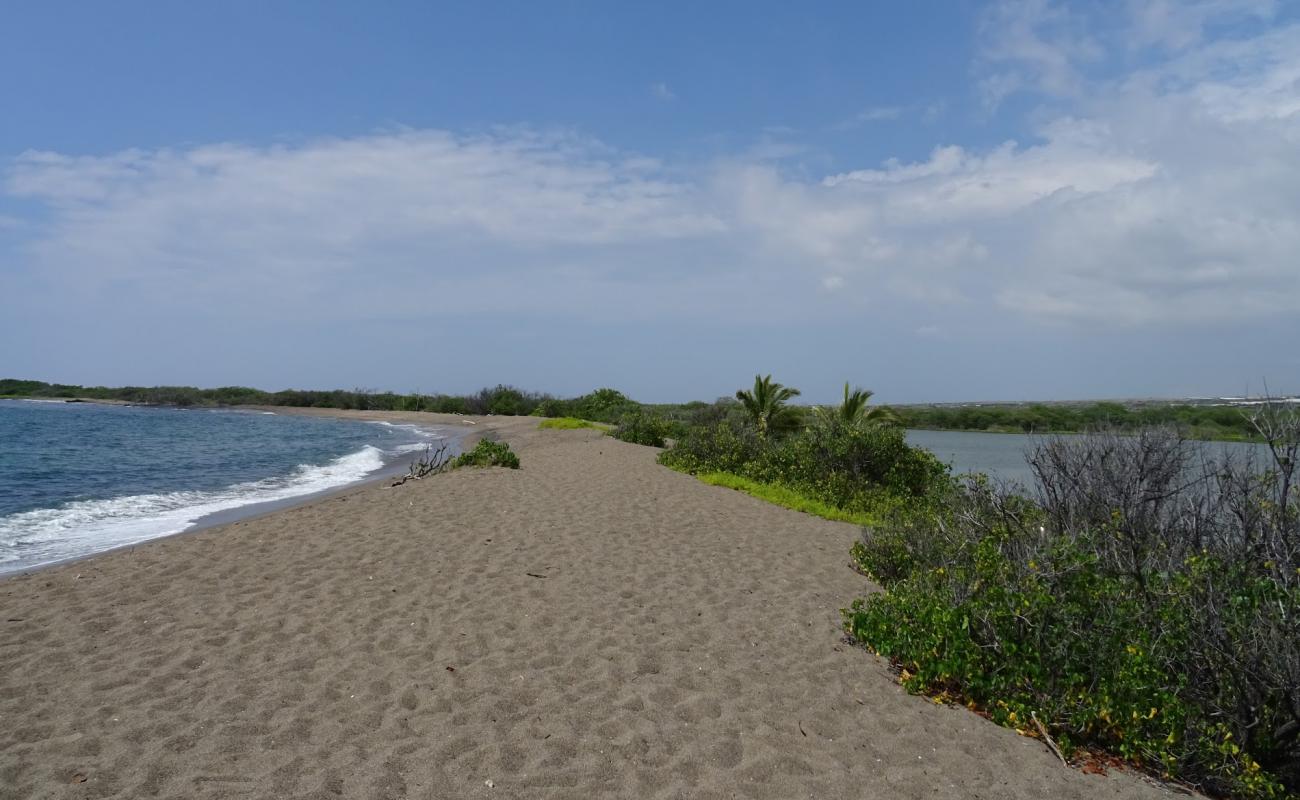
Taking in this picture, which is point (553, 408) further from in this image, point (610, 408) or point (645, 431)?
point (645, 431)

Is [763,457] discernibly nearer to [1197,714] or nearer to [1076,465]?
[1076,465]

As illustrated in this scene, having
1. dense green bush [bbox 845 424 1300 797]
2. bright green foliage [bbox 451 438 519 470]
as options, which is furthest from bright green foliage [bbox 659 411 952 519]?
dense green bush [bbox 845 424 1300 797]

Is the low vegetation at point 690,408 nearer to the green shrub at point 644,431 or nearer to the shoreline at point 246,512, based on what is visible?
the green shrub at point 644,431

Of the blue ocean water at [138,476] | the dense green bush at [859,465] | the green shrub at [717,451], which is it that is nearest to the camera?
the blue ocean water at [138,476]

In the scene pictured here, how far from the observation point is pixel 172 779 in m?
3.72

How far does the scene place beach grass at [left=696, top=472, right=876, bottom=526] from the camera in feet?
43.0

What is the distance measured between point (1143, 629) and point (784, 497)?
9.05 metres

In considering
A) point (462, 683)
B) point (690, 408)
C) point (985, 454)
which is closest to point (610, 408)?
point (690, 408)

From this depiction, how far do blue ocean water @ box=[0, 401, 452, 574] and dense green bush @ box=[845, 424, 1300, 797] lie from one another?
10137mm

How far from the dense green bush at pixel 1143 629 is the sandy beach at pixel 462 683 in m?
0.30

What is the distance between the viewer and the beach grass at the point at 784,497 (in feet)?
43.0

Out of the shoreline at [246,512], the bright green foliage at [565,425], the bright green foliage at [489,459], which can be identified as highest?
the bright green foliage at [565,425]

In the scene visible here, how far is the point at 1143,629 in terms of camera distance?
520cm

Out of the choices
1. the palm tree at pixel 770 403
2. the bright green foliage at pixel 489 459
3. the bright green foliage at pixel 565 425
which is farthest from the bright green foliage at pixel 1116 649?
the bright green foliage at pixel 565 425
